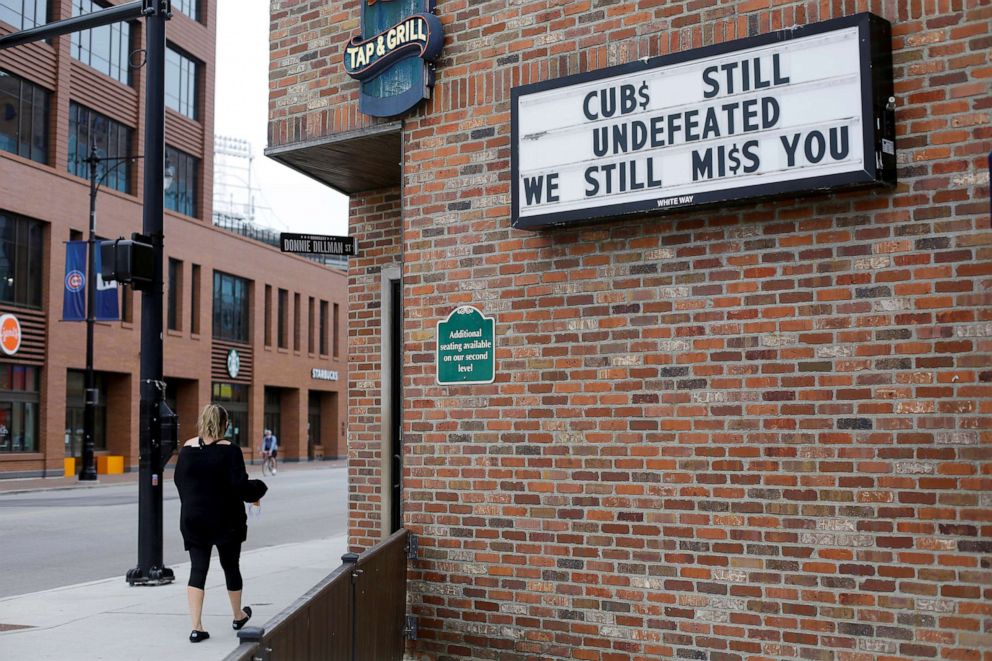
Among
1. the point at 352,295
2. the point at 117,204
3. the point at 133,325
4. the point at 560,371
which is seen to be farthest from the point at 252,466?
the point at 560,371

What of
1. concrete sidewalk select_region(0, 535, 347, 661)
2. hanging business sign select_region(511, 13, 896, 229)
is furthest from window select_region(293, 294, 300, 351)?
hanging business sign select_region(511, 13, 896, 229)

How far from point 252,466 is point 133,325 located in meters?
11.6

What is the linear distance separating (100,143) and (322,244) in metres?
33.6

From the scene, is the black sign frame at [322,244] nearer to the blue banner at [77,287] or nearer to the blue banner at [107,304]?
the blue banner at [107,304]

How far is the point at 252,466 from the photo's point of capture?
162 ft

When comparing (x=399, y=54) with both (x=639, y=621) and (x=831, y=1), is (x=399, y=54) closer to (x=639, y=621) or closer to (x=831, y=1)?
(x=831, y=1)

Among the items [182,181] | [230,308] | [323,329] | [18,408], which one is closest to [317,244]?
[18,408]

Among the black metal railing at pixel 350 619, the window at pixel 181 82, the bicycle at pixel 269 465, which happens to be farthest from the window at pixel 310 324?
the black metal railing at pixel 350 619

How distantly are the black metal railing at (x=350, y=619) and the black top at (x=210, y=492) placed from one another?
133 cm

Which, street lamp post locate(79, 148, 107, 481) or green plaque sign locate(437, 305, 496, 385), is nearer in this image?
green plaque sign locate(437, 305, 496, 385)

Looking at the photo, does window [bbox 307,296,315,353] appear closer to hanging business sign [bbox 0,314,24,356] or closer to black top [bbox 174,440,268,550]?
hanging business sign [bbox 0,314,24,356]

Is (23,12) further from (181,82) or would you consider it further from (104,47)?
(181,82)

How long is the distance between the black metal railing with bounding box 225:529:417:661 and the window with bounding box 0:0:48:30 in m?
32.9

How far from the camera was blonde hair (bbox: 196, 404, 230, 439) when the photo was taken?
7.41 meters
